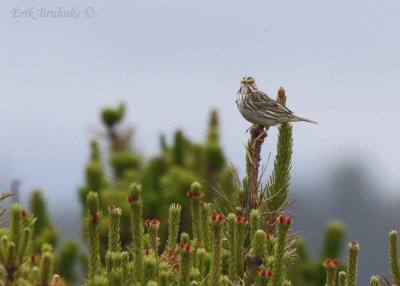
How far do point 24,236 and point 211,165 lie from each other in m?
21.5

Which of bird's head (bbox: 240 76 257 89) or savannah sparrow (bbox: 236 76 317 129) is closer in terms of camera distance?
savannah sparrow (bbox: 236 76 317 129)

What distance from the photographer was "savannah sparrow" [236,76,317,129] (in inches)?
272

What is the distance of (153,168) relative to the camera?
1053 inches

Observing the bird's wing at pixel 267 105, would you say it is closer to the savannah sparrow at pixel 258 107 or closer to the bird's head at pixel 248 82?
the savannah sparrow at pixel 258 107

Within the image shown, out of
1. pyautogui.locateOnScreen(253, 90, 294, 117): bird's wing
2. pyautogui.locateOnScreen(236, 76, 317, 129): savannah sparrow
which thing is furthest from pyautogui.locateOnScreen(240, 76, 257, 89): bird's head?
pyautogui.locateOnScreen(253, 90, 294, 117): bird's wing

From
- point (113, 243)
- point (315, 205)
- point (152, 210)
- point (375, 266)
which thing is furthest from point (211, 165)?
point (315, 205)

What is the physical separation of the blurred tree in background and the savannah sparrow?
49.7ft

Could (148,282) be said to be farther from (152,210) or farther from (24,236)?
(152,210)

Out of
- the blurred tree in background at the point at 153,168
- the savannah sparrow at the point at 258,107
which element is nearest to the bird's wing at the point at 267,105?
the savannah sparrow at the point at 258,107

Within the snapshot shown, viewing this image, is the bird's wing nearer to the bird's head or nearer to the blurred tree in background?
the bird's head

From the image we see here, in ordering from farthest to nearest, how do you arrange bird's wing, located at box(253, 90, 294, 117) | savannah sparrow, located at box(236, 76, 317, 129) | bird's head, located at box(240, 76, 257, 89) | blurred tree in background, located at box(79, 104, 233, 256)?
1. blurred tree in background, located at box(79, 104, 233, 256)
2. bird's head, located at box(240, 76, 257, 89)
3. bird's wing, located at box(253, 90, 294, 117)
4. savannah sparrow, located at box(236, 76, 317, 129)

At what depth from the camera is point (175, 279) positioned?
4.73 m

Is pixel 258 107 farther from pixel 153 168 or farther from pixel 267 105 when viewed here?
pixel 153 168

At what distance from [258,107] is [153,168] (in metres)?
19.2
